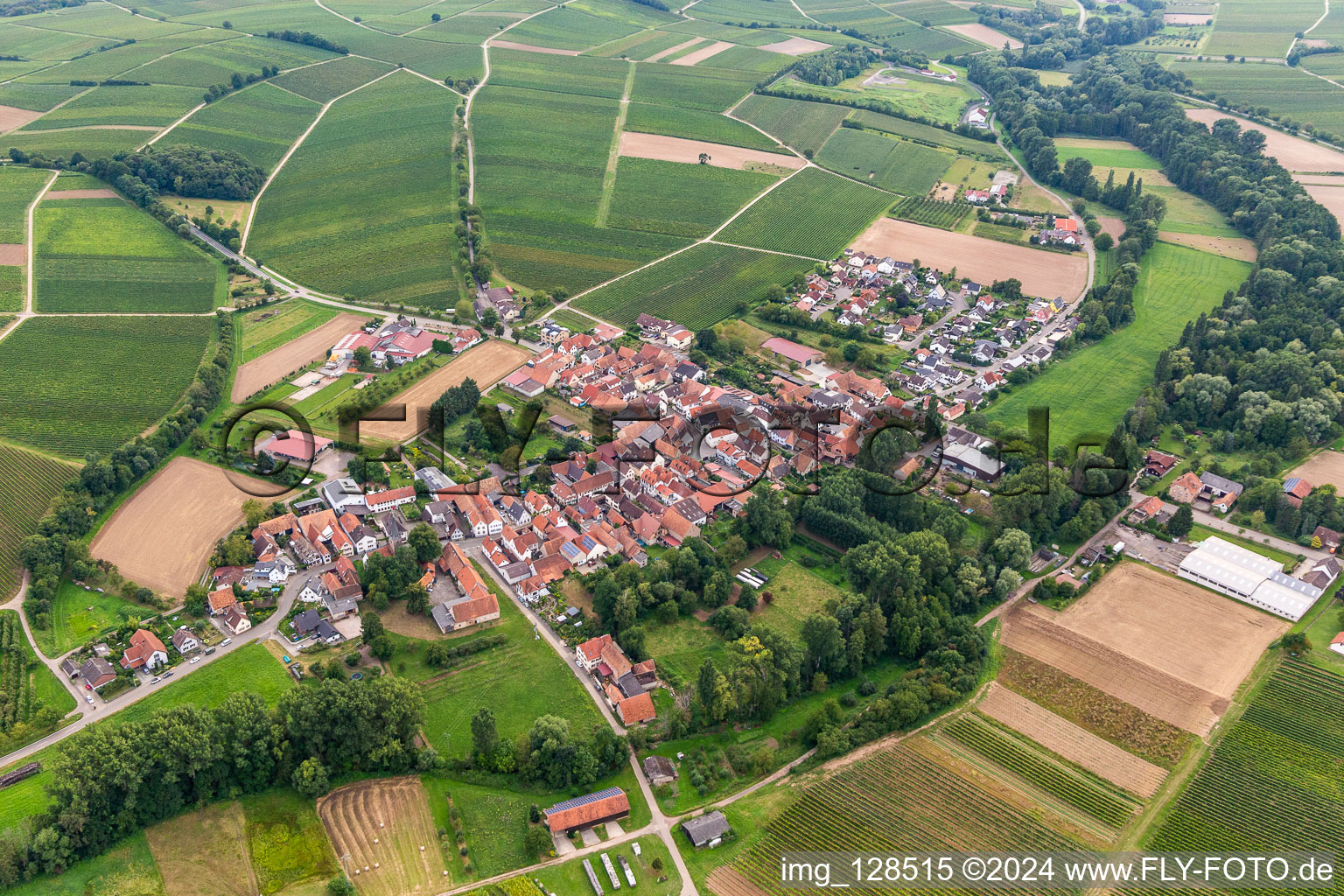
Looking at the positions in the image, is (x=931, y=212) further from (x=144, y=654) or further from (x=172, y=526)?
(x=144, y=654)

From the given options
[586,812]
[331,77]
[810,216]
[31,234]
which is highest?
[331,77]

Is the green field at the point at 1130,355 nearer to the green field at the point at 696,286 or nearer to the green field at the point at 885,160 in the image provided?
the green field at the point at 696,286

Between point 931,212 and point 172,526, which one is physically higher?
point 931,212

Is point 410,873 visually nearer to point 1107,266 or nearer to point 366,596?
point 366,596

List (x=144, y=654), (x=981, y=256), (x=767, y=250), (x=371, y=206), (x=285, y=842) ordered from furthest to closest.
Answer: (x=371, y=206) → (x=767, y=250) → (x=981, y=256) → (x=144, y=654) → (x=285, y=842)

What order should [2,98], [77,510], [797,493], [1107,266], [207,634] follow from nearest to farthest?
[207,634], [77,510], [797,493], [1107,266], [2,98]

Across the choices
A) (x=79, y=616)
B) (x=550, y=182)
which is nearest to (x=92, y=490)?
(x=79, y=616)

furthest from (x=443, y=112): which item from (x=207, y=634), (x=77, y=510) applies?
(x=207, y=634)
